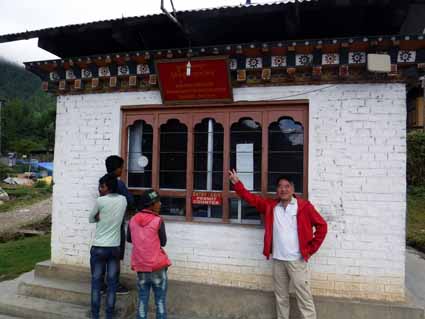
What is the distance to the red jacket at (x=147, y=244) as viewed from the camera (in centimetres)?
401

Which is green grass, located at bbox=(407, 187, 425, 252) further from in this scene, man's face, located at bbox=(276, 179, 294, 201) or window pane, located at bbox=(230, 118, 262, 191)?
A: man's face, located at bbox=(276, 179, 294, 201)

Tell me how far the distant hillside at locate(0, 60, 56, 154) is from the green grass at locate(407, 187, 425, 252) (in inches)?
2061

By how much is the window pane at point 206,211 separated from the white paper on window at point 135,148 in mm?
1042

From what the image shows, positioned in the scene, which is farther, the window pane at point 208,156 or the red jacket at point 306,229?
the window pane at point 208,156

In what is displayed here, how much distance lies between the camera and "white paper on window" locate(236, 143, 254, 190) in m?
5.11

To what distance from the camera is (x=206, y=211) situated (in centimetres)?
527

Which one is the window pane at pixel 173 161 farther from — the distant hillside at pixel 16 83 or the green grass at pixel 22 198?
the distant hillside at pixel 16 83

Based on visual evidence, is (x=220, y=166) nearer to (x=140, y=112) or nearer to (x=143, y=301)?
(x=140, y=112)

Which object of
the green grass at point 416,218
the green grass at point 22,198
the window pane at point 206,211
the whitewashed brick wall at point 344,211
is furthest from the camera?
the green grass at point 22,198

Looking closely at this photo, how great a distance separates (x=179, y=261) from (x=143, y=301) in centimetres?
113

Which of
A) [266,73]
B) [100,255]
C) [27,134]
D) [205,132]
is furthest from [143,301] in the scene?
[27,134]

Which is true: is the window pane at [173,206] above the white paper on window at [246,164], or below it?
below

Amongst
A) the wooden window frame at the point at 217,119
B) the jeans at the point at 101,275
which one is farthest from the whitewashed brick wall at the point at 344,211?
the jeans at the point at 101,275

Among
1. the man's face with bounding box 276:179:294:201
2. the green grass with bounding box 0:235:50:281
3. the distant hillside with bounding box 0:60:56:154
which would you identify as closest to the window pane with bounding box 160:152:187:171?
the man's face with bounding box 276:179:294:201
